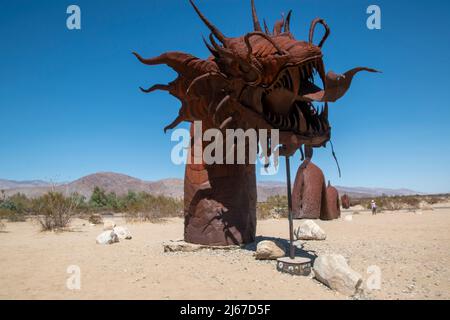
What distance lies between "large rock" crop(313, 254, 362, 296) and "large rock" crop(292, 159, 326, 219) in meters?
9.58

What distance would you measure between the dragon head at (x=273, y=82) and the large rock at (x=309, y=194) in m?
8.51

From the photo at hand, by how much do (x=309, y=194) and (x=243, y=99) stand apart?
913 cm

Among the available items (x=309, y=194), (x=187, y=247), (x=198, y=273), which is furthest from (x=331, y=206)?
(x=198, y=273)

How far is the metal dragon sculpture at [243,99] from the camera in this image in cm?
467

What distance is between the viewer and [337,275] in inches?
150

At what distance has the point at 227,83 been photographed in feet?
17.6

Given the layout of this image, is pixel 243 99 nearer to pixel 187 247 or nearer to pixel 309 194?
pixel 187 247

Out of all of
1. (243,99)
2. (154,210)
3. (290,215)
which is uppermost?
(243,99)

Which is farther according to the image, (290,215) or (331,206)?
(331,206)

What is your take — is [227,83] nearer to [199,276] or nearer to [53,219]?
[199,276]

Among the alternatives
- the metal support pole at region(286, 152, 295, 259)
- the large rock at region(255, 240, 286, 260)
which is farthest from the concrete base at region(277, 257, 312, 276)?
the large rock at region(255, 240, 286, 260)

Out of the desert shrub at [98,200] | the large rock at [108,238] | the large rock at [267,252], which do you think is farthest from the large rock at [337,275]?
the desert shrub at [98,200]
